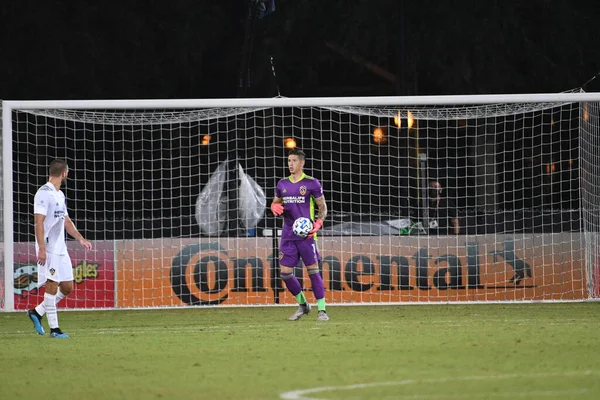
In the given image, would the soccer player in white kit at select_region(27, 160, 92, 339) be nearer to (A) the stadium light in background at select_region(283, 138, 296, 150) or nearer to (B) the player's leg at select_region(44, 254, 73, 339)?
(B) the player's leg at select_region(44, 254, 73, 339)

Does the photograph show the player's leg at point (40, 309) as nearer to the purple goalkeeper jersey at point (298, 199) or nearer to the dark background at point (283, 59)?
the purple goalkeeper jersey at point (298, 199)

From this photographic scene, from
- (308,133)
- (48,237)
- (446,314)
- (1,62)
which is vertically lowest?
(446,314)

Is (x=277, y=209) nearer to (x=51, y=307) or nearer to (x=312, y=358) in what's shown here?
(x=51, y=307)

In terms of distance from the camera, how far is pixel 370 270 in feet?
60.0

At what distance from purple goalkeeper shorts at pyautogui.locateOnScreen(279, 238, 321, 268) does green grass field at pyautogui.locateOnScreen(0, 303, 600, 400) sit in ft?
2.40

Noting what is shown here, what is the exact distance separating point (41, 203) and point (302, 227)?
3261 mm

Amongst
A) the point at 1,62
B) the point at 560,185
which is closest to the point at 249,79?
the point at 1,62

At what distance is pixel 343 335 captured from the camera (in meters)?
12.1

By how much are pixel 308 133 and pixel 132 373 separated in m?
15.6

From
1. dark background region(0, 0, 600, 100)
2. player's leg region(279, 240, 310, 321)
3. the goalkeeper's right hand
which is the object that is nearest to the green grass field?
player's leg region(279, 240, 310, 321)

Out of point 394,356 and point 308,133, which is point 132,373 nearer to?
point 394,356

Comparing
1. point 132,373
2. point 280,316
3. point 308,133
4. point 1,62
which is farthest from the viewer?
point 1,62

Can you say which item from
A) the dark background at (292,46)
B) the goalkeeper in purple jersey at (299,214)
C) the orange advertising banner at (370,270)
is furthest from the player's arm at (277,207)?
the dark background at (292,46)

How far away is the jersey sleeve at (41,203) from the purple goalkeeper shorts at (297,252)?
10.6 ft
